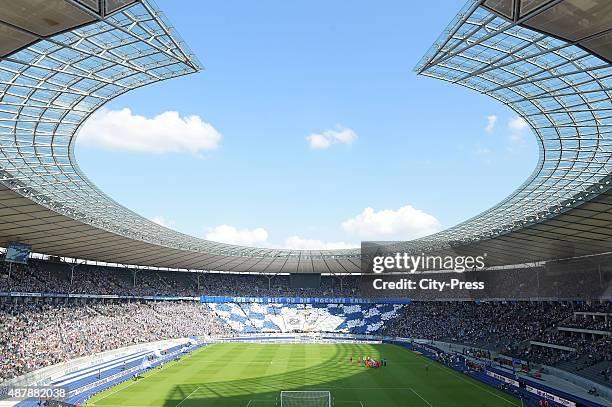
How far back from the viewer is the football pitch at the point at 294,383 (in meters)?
35.2

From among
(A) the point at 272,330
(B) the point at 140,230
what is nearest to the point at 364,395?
(B) the point at 140,230

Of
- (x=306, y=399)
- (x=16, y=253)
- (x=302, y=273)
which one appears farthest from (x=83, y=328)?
(x=302, y=273)

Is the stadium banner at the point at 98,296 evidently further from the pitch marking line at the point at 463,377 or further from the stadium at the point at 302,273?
the pitch marking line at the point at 463,377

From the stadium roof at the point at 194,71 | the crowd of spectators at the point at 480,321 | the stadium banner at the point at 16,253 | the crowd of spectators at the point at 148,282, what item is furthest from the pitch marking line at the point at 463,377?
the crowd of spectators at the point at 148,282

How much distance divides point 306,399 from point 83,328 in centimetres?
3506

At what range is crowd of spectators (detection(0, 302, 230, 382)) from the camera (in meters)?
45.0

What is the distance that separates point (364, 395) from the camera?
37.6 meters

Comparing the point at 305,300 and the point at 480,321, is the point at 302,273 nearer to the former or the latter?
the point at 305,300

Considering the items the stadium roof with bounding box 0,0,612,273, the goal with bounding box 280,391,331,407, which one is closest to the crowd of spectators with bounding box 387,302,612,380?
the stadium roof with bounding box 0,0,612,273

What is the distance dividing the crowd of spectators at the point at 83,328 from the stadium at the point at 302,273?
12.1 inches

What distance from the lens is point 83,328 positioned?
2290 inches

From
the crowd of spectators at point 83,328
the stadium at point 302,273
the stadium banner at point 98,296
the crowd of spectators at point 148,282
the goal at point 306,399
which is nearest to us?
the stadium at point 302,273

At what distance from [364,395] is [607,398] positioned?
1732 cm

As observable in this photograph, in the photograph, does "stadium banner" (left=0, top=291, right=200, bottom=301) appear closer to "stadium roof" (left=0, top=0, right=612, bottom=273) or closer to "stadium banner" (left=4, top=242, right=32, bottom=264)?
"stadium banner" (left=4, top=242, right=32, bottom=264)
